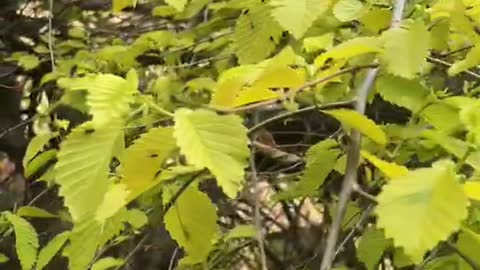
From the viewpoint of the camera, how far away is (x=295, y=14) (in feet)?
3.16

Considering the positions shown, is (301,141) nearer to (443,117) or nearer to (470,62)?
(443,117)

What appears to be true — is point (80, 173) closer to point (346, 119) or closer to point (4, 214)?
point (346, 119)

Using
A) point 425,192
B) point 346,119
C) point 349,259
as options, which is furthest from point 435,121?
point 349,259

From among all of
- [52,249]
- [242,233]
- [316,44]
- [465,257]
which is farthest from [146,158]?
[52,249]

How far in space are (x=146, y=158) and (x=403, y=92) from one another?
496 millimetres

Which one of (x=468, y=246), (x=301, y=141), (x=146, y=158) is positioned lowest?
(x=301, y=141)

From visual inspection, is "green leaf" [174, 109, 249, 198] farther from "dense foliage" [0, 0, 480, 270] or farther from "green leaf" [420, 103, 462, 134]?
"green leaf" [420, 103, 462, 134]

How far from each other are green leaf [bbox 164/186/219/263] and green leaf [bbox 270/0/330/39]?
20 centimetres

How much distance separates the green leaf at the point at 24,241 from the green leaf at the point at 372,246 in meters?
0.75

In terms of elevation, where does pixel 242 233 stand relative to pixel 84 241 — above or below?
below

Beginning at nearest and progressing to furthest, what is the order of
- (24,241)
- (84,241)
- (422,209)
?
1. (422,209)
2. (84,241)
3. (24,241)

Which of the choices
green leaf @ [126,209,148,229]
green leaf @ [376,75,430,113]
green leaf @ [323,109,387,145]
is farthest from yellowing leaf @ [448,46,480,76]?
green leaf @ [126,209,148,229]

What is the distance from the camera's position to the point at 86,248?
47.2 inches

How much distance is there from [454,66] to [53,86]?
182 cm
